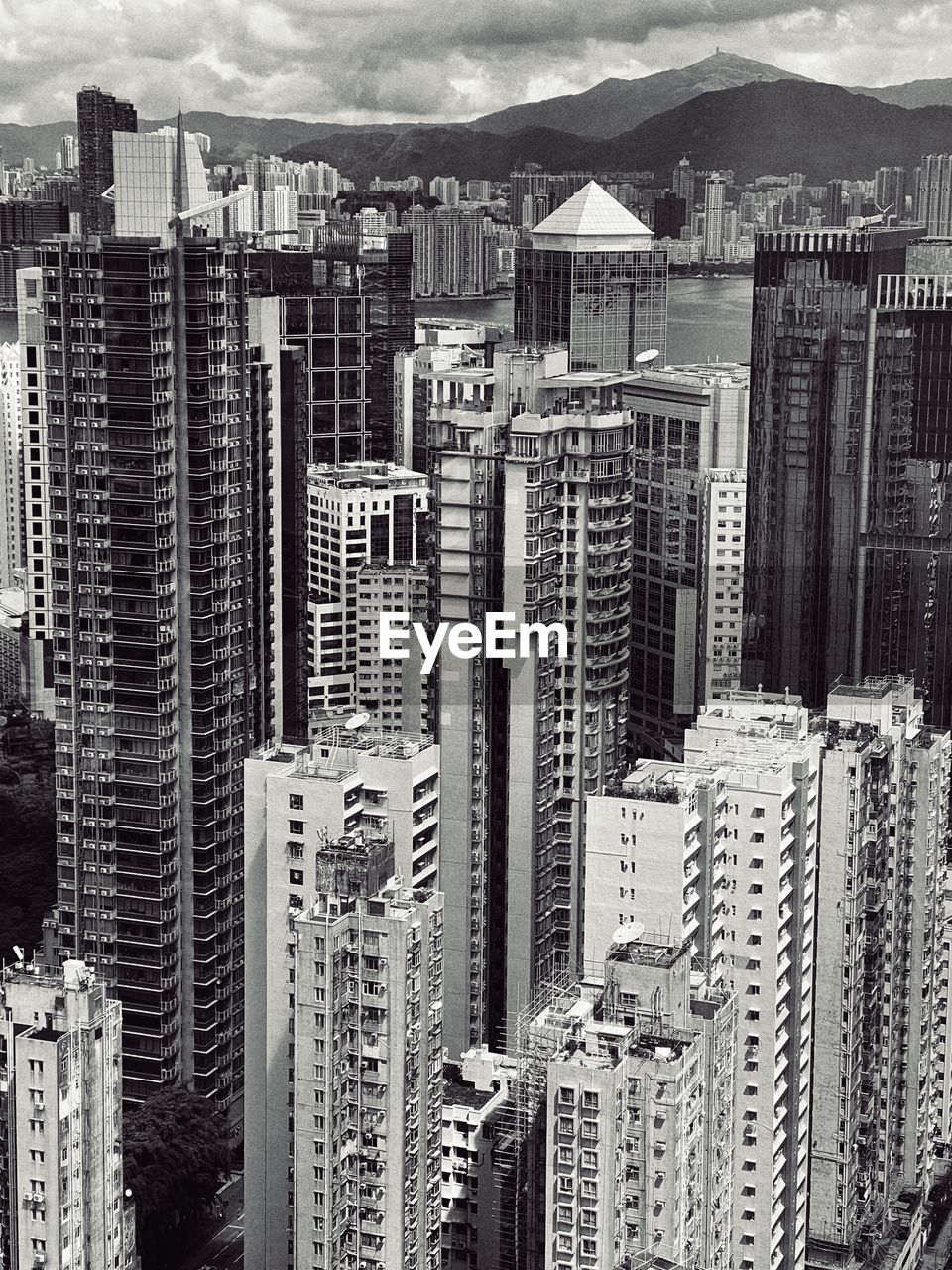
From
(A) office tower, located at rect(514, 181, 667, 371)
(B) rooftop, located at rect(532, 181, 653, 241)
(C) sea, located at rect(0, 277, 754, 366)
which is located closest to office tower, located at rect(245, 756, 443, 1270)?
(C) sea, located at rect(0, 277, 754, 366)

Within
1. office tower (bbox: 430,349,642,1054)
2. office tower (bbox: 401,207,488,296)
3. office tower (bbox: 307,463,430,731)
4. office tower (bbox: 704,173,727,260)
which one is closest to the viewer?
office tower (bbox: 430,349,642,1054)

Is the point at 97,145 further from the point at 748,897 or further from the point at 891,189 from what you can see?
the point at 748,897

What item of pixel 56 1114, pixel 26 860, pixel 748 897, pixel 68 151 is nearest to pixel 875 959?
pixel 748 897

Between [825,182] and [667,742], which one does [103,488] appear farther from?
[825,182]

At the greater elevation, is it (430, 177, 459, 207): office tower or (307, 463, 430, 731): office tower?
(430, 177, 459, 207): office tower

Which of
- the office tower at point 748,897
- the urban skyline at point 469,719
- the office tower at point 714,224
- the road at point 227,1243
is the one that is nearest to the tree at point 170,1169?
the urban skyline at point 469,719

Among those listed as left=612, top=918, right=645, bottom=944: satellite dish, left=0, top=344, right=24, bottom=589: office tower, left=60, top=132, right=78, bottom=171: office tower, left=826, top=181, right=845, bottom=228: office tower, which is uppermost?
left=60, top=132, right=78, bottom=171: office tower

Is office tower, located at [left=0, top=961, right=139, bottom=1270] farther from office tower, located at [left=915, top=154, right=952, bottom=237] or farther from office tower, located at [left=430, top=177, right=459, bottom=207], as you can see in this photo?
office tower, located at [left=915, top=154, right=952, bottom=237]
